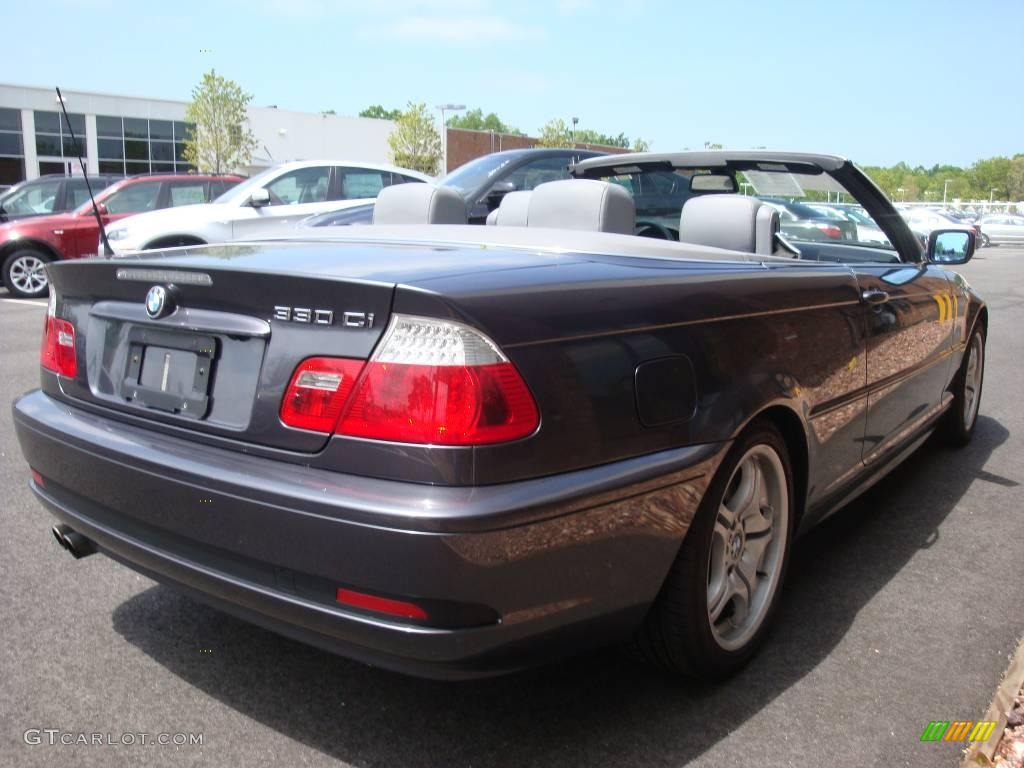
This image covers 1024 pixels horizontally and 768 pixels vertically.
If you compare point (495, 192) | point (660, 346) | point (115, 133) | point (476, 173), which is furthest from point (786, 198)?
point (115, 133)

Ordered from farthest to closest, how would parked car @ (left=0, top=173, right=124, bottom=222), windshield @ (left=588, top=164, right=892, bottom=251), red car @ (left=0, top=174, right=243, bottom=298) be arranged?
parked car @ (left=0, top=173, right=124, bottom=222) < red car @ (left=0, top=174, right=243, bottom=298) < windshield @ (left=588, top=164, right=892, bottom=251)

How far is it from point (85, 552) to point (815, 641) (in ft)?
7.25

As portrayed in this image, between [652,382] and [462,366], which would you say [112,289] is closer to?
[462,366]

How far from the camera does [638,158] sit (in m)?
4.45

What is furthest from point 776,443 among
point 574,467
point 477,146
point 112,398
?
point 477,146

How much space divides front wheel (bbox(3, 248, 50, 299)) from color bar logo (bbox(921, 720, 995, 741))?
1304cm

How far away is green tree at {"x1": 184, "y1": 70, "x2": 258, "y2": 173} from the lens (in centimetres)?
3928

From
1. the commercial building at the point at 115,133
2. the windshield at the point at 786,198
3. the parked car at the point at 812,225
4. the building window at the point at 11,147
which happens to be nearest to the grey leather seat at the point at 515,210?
the windshield at the point at 786,198

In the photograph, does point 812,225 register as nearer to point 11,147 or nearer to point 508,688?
point 508,688

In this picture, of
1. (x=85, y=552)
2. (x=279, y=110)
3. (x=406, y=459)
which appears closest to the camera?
(x=406, y=459)

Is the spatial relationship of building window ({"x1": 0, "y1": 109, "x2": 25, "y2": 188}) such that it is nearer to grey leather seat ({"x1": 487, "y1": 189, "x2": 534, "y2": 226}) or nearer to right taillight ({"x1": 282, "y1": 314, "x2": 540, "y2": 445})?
grey leather seat ({"x1": 487, "y1": 189, "x2": 534, "y2": 226})

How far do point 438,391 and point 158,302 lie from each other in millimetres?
856

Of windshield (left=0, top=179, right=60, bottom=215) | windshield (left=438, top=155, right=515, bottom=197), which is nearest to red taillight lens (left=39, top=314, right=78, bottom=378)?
windshield (left=438, top=155, right=515, bottom=197)

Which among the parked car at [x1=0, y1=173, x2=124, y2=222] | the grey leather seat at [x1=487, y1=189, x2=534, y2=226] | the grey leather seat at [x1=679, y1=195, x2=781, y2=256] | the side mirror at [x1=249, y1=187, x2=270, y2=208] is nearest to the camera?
the grey leather seat at [x1=679, y1=195, x2=781, y2=256]
